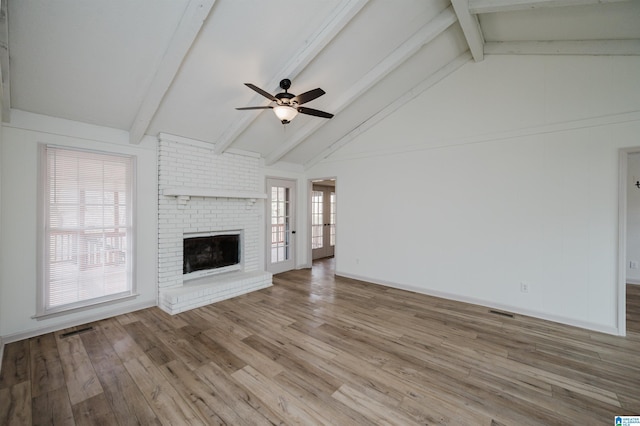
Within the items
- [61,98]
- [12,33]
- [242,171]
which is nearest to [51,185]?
[61,98]

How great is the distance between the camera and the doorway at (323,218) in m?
7.35

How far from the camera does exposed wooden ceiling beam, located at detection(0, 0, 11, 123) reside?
201cm

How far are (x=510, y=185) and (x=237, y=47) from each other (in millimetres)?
3988

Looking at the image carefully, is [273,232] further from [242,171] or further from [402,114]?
[402,114]

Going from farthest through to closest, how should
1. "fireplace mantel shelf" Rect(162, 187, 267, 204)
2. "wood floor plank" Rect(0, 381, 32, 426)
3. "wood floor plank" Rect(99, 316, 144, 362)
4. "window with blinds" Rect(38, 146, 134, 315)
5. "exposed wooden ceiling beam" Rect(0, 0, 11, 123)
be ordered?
"fireplace mantel shelf" Rect(162, 187, 267, 204) < "window with blinds" Rect(38, 146, 134, 315) < "wood floor plank" Rect(99, 316, 144, 362) < "exposed wooden ceiling beam" Rect(0, 0, 11, 123) < "wood floor plank" Rect(0, 381, 32, 426)

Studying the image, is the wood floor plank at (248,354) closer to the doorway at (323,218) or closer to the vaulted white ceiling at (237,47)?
the vaulted white ceiling at (237,47)

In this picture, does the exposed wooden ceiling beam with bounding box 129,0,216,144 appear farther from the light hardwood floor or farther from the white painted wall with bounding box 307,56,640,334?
the white painted wall with bounding box 307,56,640,334

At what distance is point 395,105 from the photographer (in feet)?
15.5

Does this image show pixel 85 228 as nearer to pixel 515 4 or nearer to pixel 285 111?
pixel 285 111

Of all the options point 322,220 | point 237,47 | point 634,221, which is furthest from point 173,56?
point 634,221

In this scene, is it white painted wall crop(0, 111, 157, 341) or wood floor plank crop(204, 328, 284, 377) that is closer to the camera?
wood floor plank crop(204, 328, 284, 377)

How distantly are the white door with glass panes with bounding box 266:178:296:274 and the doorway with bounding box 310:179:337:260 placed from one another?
47.6 inches

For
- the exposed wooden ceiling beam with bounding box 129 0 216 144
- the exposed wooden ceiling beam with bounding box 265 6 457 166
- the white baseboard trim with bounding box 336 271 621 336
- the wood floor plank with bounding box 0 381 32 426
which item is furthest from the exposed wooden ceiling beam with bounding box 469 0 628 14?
the wood floor plank with bounding box 0 381 32 426

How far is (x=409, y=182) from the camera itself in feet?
15.3
